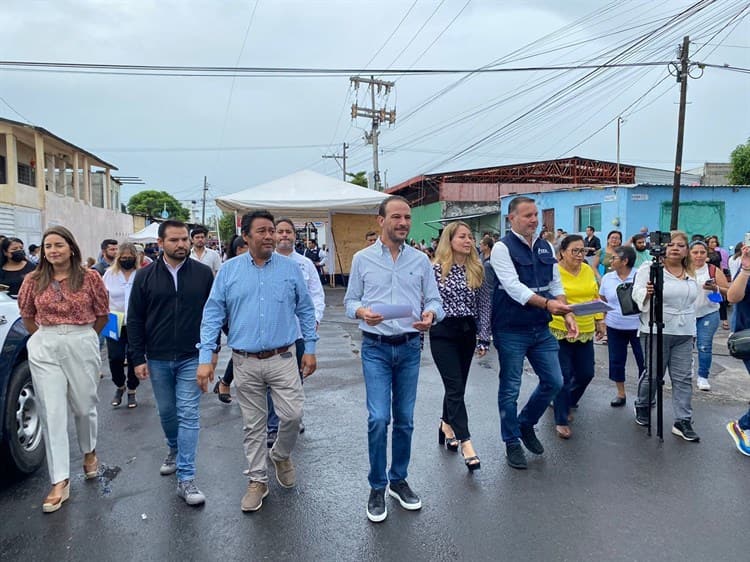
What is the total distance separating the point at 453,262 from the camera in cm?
436

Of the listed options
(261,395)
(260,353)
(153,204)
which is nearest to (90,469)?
(261,395)

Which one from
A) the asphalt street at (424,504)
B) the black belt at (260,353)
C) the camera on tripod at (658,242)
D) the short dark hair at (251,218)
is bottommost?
the asphalt street at (424,504)

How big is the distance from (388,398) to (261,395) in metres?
0.83

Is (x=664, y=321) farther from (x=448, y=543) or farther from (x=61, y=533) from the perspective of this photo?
(x=61, y=533)

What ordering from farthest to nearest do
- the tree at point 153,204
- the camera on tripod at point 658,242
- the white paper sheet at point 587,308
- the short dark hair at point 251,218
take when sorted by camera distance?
the tree at point 153,204
the camera on tripod at point 658,242
the white paper sheet at point 587,308
the short dark hair at point 251,218

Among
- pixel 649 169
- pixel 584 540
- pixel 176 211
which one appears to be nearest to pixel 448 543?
pixel 584 540

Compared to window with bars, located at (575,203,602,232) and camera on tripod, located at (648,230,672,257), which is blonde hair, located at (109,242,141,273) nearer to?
camera on tripod, located at (648,230,672,257)

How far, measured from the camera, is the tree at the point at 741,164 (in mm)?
25094

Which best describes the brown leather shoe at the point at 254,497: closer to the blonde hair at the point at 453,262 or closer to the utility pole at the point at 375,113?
the blonde hair at the point at 453,262

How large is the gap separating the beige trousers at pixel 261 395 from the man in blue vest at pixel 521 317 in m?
1.66

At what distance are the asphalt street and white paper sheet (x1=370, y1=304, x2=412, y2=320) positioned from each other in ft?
4.18

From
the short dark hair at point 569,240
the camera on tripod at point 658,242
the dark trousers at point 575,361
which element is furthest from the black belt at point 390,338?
the camera on tripod at point 658,242

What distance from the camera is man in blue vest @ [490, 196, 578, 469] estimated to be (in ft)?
14.0

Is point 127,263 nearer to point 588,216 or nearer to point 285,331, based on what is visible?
point 285,331
